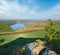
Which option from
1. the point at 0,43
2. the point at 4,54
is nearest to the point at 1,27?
the point at 0,43

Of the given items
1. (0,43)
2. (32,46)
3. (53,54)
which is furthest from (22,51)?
(0,43)

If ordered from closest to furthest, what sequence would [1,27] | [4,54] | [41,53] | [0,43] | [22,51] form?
1. [41,53]
2. [22,51]
3. [4,54]
4. [0,43]
5. [1,27]

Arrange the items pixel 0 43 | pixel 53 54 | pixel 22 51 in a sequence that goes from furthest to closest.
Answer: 1. pixel 0 43
2. pixel 22 51
3. pixel 53 54

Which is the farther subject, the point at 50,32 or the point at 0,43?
the point at 0,43

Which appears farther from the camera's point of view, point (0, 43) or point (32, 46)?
point (0, 43)

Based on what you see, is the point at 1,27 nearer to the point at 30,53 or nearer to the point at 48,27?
the point at 48,27

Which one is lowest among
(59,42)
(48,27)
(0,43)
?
(0,43)

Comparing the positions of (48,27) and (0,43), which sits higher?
(48,27)

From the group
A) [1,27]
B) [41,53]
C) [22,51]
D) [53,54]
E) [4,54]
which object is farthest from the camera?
[1,27]

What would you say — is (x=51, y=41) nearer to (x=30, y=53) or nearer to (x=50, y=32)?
(x=50, y=32)
